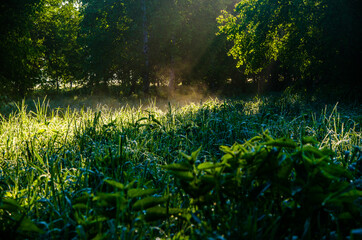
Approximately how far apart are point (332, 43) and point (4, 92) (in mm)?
12851

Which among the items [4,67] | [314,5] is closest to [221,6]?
[314,5]

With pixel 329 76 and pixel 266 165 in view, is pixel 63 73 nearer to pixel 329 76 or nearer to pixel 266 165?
pixel 329 76

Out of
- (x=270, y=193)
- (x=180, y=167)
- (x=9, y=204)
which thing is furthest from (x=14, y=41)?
(x=270, y=193)

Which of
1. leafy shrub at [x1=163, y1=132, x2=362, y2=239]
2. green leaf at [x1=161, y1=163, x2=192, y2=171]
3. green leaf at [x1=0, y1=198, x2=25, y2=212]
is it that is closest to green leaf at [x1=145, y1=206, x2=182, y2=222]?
leafy shrub at [x1=163, y1=132, x2=362, y2=239]

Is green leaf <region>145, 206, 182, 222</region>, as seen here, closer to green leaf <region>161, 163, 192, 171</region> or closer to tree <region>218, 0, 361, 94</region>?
green leaf <region>161, 163, 192, 171</region>

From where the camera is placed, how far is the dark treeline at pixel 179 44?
376 inches

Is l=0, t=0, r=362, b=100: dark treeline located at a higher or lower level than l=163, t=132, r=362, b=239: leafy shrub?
higher

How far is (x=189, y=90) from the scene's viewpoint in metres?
25.6

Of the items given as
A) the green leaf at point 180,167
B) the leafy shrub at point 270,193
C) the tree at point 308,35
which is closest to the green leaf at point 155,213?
the leafy shrub at point 270,193

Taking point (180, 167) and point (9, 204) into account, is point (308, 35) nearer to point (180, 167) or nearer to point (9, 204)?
point (180, 167)

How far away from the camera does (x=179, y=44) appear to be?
22531mm

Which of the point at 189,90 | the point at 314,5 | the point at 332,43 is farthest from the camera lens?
the point at 189,90

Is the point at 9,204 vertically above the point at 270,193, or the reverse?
the point at 270,193

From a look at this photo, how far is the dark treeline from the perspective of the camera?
31.3ft
